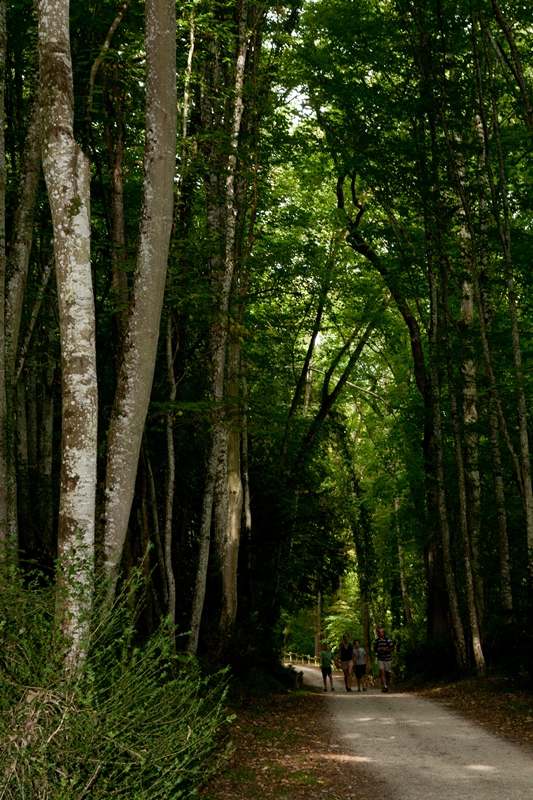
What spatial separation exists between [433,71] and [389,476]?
52.8ft

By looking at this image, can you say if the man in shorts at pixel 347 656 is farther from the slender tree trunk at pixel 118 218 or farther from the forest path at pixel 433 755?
the slender tree trunk at pixel 118 218

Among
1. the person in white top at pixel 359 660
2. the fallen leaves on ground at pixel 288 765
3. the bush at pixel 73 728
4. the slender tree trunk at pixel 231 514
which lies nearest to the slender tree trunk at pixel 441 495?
the person in white top at pixel 359 660

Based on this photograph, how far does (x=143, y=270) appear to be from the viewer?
6.79 m

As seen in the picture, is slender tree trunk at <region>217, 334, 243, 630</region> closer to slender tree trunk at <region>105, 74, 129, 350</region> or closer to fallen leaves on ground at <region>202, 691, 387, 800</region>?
fallen leaves on ground at <region>202, 691, 387, 800</region>

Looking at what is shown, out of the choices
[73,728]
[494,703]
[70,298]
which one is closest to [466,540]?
[494,703]

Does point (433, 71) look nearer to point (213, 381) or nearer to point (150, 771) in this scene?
point (213, 381)

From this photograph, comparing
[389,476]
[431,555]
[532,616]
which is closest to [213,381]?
[532,616]

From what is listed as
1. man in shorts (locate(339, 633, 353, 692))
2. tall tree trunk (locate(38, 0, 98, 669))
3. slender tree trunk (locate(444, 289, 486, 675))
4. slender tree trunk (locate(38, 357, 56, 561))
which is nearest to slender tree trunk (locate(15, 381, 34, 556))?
slender tree trunk (locate(38, 357, 56, 561))

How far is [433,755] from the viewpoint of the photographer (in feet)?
29.1

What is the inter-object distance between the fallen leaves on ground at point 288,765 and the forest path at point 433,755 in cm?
21

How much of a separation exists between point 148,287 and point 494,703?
957 centimetres

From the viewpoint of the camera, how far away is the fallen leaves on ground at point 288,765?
7238 mm

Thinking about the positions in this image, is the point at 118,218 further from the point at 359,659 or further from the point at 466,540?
the point at 359,659

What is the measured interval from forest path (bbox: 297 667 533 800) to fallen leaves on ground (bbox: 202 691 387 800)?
0.21 m
